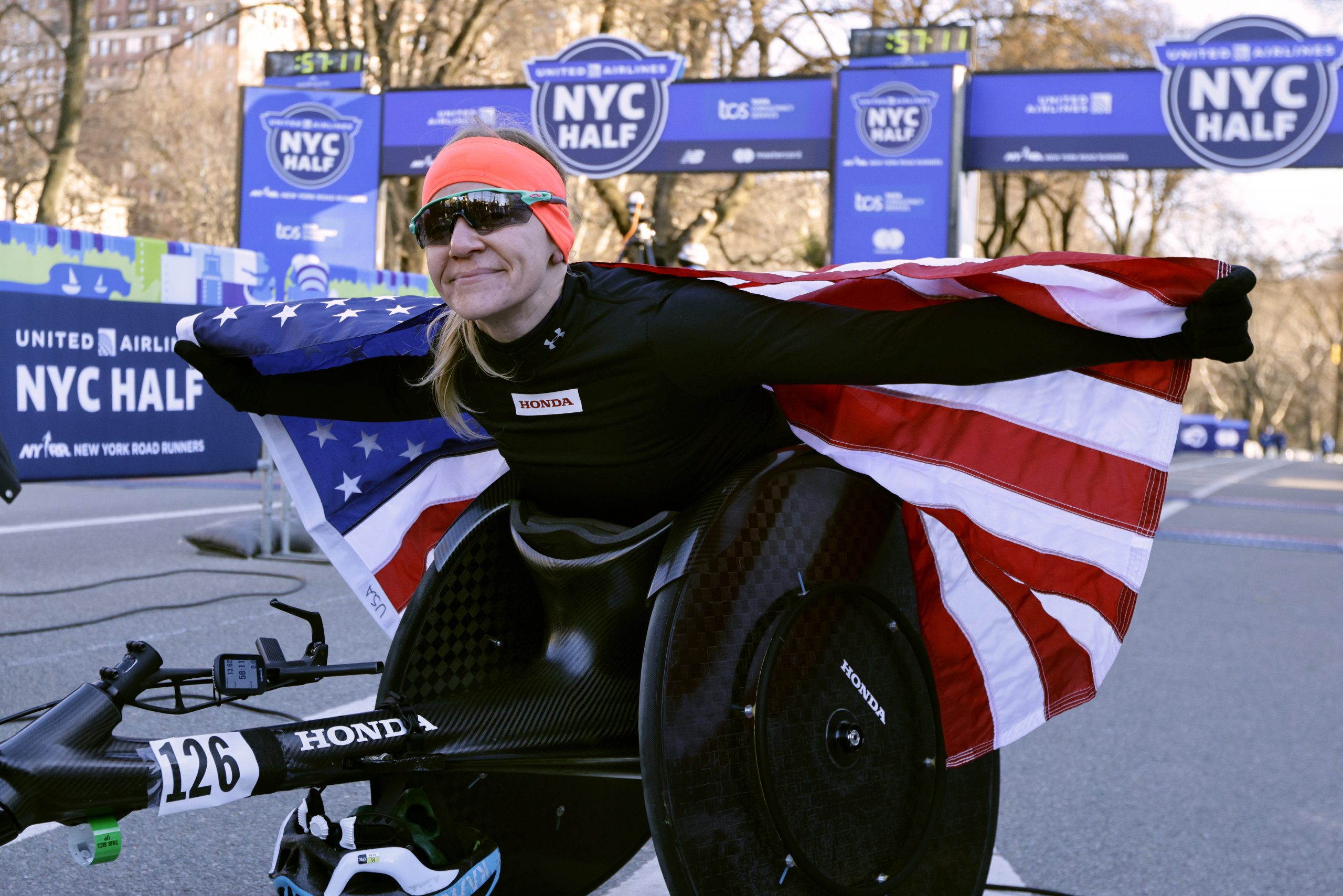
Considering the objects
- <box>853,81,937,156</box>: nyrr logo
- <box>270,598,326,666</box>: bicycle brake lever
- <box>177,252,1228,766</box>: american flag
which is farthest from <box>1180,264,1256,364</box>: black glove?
<box>853,81,937,156</box>: nyrr logo

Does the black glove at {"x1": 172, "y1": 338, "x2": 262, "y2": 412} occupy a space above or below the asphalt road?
above

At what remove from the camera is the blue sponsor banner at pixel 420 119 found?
18.5m

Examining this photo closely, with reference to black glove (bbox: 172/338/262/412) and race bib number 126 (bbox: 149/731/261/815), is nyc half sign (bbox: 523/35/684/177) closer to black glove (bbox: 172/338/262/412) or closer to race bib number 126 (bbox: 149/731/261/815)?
black glove (bbox: 172/338/262/412)

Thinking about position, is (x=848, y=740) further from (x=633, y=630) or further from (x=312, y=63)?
(x=312, y=63)

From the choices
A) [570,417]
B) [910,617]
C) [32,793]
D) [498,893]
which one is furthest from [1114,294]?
[32,793]

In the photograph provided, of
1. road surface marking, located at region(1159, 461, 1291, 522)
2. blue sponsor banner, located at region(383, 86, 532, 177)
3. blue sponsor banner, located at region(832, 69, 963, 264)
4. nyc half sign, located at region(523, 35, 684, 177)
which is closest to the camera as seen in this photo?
road surface marking, located at region(1159, 461, 1291, 522)

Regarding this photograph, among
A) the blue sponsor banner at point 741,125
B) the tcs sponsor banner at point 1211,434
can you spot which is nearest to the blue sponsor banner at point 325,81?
the blue sponsor banner at point 741,125

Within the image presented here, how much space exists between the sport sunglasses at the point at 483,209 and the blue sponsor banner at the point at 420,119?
16419 mm

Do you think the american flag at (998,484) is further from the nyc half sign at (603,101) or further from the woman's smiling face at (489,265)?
the nyc half sign at (603,101)

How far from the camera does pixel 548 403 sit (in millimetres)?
2615

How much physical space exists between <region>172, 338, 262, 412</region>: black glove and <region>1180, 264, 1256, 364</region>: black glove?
6.74 ft

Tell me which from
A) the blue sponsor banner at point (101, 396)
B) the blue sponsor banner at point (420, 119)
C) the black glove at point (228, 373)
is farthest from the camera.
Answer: the blue sponsor banner at point (420, 119)

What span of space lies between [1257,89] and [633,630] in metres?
15.7

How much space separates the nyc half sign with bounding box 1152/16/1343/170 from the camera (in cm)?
1571
